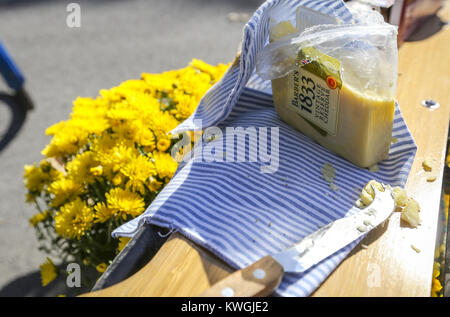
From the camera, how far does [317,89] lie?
2.43 ft

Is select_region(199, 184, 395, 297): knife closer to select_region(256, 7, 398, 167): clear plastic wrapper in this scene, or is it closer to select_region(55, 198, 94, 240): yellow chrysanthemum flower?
select_region(256, 7, 398, 167): clear plastic wrapper

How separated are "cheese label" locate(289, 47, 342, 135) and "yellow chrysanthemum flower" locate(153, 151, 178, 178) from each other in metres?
0.26

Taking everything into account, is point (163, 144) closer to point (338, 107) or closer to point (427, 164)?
point (338, 107)

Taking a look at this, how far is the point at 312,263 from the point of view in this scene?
23.7 inches

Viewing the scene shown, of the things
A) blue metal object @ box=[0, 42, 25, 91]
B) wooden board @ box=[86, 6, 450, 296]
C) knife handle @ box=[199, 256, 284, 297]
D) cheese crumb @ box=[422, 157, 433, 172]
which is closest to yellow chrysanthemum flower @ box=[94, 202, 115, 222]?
wooden board @ box=[86, 6, 450, 296]

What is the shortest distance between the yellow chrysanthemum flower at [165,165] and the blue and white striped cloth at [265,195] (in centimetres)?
5

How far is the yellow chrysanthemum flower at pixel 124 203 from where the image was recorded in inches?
32.0

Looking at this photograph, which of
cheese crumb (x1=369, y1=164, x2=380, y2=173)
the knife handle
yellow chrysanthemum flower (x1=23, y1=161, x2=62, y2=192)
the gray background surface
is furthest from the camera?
the gray background surface

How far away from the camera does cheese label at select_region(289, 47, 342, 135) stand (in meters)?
0.70

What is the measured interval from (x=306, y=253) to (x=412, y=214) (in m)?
0.20

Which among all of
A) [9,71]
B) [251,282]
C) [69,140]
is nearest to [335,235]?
[251,282]

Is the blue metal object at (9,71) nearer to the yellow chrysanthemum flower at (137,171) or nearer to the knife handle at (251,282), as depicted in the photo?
the yellow chrysanthemum flower at (137,171)

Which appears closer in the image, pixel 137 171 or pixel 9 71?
pixel 137 171

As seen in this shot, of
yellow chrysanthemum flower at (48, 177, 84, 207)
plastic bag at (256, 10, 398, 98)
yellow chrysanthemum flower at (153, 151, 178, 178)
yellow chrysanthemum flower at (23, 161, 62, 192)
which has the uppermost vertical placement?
plastic bag at (256, 10, 398, 98)
